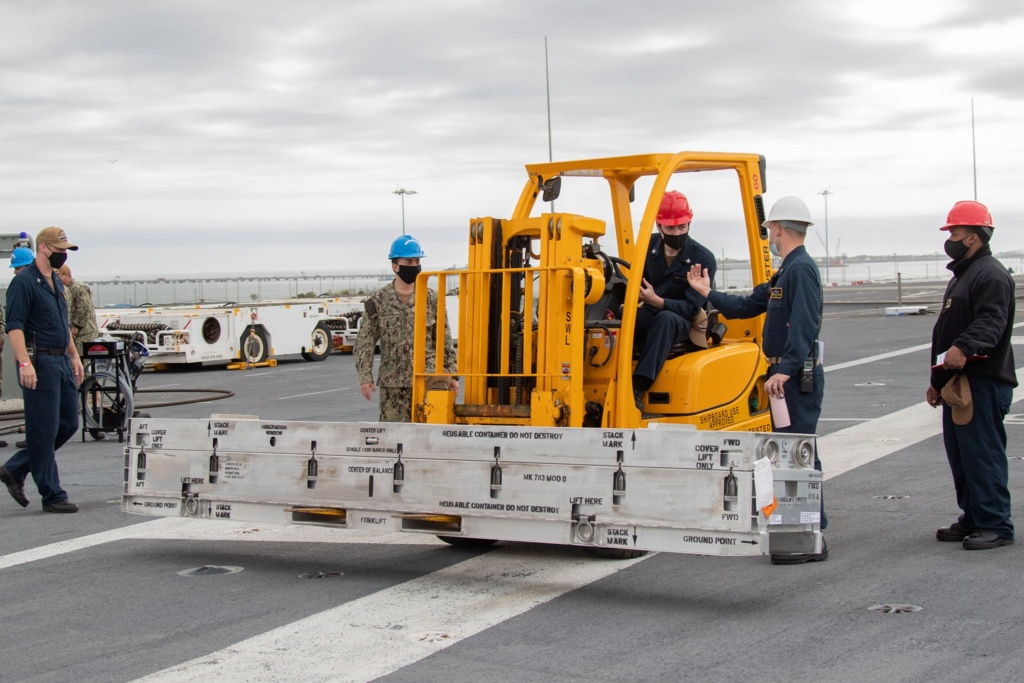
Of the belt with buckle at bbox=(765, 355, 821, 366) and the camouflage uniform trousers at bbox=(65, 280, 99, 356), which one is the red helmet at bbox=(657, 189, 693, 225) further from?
the camouflage uniform trousers at bbox=(65, 280, 99, 356)

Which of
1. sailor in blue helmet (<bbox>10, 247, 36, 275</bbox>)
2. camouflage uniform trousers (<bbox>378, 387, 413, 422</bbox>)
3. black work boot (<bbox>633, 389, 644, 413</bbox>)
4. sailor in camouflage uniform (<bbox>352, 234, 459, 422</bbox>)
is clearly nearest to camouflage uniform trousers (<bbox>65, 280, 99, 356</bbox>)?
sailor in blue helmet (<bbox>10, 247, 36, 275</bbox>)

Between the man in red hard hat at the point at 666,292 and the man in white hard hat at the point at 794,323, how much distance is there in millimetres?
586

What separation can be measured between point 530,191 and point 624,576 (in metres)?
2.76

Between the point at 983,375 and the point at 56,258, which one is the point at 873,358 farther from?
the point at 56,258

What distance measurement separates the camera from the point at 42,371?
8891 mm

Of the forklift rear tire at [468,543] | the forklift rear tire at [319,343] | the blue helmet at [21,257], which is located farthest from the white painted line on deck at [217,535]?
the forklift rear tire at [319,343]

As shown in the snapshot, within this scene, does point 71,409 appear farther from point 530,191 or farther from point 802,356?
point 802,356

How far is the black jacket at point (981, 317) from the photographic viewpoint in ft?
23.0

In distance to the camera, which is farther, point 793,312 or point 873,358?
point 873,358

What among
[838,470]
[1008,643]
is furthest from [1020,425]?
[1008,643]

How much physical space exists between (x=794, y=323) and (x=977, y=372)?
1.16 metres

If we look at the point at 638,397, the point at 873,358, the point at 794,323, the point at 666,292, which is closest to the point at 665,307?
the point at 666,292

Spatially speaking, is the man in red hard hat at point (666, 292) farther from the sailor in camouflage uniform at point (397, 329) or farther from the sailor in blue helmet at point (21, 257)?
the sailor in blue helmet at point (21, 257)

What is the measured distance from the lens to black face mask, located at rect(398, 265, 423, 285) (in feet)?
27.7
